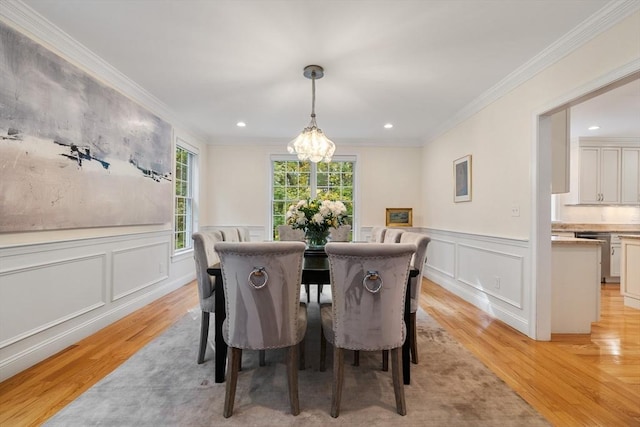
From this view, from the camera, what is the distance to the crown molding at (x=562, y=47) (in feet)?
6.44

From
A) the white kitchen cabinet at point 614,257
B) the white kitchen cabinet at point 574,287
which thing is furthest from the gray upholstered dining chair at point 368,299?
the white kitchen cabinet at point 614,257

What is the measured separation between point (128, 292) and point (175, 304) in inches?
22.5

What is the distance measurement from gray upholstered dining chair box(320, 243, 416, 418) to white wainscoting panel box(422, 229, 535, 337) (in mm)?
1882

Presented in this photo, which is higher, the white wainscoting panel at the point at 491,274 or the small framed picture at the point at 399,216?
the small framed picture at the point at 399,216

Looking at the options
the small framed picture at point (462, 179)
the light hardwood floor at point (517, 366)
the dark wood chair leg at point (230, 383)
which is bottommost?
the light hardwood floor at point (517, 366)

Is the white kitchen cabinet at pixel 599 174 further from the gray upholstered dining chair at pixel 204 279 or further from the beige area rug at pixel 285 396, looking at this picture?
the gray upholstered dining chair at pixel 204 279

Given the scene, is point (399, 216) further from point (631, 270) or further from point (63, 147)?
point (63, 147)

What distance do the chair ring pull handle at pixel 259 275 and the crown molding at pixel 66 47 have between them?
235cm

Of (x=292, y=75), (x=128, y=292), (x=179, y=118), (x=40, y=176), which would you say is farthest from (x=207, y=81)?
(x=128, y=292)

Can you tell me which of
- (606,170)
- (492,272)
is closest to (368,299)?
(492,272)

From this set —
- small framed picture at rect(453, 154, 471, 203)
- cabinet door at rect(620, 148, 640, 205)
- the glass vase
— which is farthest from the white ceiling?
cabinet door at rect(620, 148, 640, 205)

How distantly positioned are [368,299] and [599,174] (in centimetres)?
592

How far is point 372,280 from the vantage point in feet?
5.32

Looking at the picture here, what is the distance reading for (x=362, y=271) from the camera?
63.6 inches
